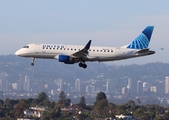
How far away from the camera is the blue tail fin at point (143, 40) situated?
97.0 metres

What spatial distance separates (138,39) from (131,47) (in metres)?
3.22

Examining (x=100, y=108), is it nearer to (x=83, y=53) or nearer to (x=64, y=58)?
(x=83, y=53)

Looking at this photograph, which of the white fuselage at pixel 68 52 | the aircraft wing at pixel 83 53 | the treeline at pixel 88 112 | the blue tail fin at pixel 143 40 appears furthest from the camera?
the treeline at pixel 88 112

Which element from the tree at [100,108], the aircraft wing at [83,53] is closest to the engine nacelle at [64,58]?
the aircraft wing at [83,53]

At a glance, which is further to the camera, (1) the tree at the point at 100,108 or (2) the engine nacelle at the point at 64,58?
(1) the tree at the point at 100,108

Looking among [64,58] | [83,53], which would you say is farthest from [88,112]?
[64,58]

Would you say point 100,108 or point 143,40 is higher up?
point 143,40

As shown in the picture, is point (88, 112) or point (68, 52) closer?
point (68, 52)

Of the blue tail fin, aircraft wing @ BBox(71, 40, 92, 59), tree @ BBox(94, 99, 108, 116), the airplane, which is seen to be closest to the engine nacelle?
the airplane

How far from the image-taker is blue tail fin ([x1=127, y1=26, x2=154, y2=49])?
9700 centimetres

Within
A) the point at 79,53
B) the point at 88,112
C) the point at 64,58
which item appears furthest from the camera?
the point at 88,112

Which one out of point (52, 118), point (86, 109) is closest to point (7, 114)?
point (52, 118)

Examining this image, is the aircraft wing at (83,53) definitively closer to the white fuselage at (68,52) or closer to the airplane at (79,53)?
the airplane at (79,53)

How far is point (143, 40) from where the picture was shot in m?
98.4
